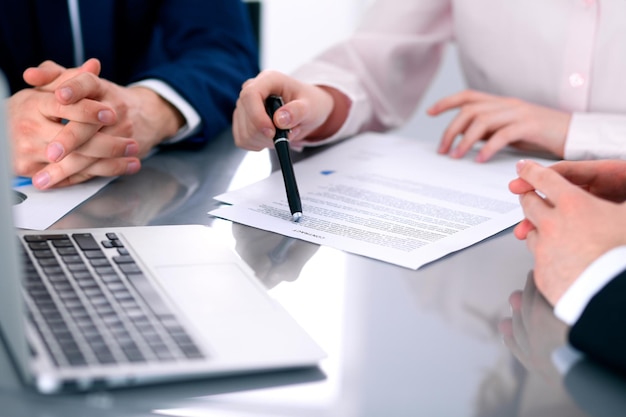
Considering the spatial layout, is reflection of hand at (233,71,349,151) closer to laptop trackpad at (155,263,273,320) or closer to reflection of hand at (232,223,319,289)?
reflection of hand at (232,223,319,289)

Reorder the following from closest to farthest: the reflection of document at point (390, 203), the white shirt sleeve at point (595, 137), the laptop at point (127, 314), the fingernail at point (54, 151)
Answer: the laptop at point (127, 314)
the reflection of document at point (390, 203)
the fingernail at point (54, 151)
the white shirt sleeve at point (595, 137)

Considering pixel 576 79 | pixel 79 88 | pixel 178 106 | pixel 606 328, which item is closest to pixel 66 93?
pixel 79 88

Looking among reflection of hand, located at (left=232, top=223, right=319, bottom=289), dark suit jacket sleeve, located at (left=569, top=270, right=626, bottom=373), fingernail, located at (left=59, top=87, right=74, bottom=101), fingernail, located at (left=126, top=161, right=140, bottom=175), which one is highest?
fingernail, located at (left=59, top=87, right=74, bottom=101)

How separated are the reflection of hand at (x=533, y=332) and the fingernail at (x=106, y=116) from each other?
1.53 feet

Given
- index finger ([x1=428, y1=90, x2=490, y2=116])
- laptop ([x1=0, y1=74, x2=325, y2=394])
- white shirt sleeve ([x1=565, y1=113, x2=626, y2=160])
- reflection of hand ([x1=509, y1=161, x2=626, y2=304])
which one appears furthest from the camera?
index finger ([x1=428, y1=90, x2=490, y2=116])

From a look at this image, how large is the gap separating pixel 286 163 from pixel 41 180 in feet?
0.84

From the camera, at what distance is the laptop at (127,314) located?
419 mm

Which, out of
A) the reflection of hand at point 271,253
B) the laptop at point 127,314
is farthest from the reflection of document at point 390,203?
the laptop at point 127,314

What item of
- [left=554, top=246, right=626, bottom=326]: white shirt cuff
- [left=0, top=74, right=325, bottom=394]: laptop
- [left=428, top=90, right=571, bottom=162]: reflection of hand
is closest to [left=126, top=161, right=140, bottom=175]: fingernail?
[left=0, top=74, right=325, bottom=394]: laptop

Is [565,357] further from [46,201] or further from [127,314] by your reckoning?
[46,201]

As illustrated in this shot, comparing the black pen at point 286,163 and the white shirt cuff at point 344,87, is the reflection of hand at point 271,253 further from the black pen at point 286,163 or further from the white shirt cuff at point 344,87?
the white shirt cuff at point 344,87

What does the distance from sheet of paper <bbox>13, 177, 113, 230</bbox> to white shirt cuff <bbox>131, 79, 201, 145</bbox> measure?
157 mm

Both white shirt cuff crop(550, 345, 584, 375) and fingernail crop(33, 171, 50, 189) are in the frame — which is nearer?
white shirt cuff crop(550, 345, 584, 375)

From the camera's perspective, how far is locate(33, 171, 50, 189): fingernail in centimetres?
78
